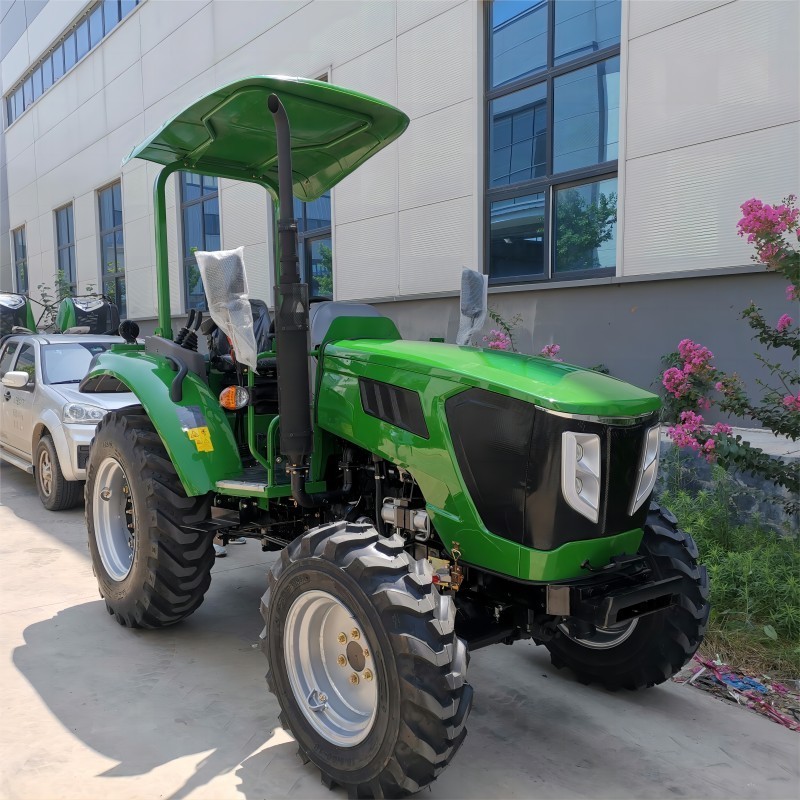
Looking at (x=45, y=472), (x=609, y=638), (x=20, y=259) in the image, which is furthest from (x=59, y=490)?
(x=20, y=259)

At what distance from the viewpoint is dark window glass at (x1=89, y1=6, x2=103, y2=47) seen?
17500 millimetres

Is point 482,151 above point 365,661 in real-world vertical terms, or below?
above

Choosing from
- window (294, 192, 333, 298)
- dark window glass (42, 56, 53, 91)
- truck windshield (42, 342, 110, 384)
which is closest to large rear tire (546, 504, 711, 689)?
truck windshield (42, 342, 110, 384)

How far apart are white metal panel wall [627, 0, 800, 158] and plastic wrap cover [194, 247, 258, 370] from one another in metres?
4.50

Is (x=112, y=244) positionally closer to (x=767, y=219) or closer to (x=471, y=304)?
(x=471, y=304)

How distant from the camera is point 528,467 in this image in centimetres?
263

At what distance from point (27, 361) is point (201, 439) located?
5359 millimetres

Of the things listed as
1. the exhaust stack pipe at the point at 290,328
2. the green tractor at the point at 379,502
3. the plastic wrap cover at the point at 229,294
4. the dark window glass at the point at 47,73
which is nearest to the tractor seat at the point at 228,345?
the green tractor at the point at 379,502

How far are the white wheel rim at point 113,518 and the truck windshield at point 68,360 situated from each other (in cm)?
348

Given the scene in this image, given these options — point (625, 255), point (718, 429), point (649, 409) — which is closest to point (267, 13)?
point (625, 255)

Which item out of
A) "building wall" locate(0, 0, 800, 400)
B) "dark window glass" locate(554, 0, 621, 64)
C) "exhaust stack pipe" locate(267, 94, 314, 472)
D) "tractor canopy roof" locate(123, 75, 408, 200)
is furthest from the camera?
"dark window glass" locate(554, 0, 621, 64)

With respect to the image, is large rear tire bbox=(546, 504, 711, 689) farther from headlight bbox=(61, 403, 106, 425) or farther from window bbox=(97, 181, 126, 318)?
window bbox=(97, 181, 126, 318)

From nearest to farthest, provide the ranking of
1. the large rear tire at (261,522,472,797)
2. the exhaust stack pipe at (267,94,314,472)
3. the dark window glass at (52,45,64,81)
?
the large rear tire at (261,522,472,797)
the exhaust stack pipe at (267,94,314,472)
the dark window glass at (52,45,64,81)

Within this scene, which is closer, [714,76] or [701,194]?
[714,76]
